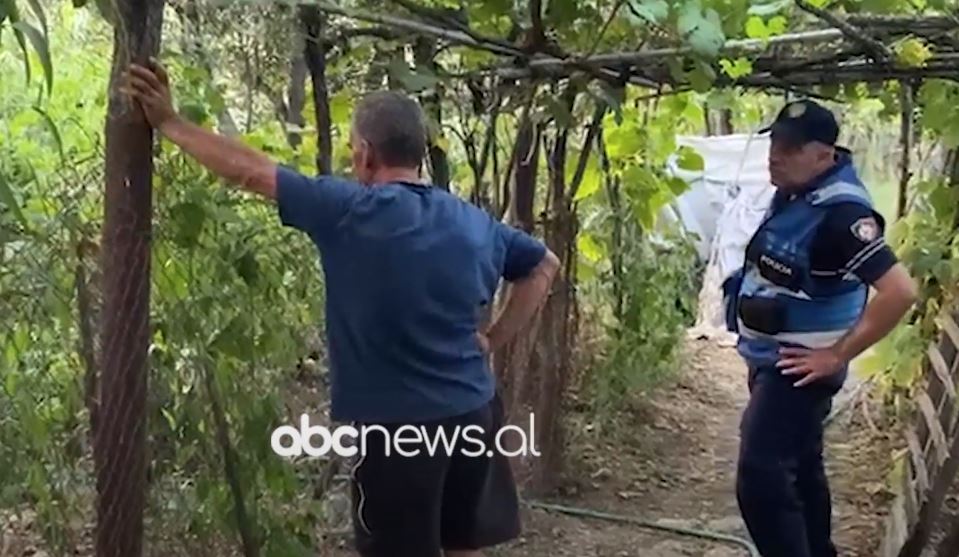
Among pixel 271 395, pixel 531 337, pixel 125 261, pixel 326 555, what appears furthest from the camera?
pixel 531 337

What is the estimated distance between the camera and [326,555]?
147 inches

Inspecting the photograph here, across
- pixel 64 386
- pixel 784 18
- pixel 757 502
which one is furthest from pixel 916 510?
pixel 64 386

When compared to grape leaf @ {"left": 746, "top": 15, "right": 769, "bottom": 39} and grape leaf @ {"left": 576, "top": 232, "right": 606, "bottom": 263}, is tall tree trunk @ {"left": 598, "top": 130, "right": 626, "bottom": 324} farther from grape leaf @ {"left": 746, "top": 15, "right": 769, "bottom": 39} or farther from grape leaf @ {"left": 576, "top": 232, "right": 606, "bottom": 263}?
grape leaf @ {"left": 746, "top": 15, "right": 769, "bottom": 39}

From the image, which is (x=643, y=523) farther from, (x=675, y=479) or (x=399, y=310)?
(x=399, y=310)

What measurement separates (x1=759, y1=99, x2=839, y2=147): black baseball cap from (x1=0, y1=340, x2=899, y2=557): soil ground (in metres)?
1.57

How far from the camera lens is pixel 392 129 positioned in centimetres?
270

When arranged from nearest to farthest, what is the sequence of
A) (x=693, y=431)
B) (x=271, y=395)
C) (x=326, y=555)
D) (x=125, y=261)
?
1. (x=125, y=261)
2. (x=271, y=395)
3. (x=326, y=555)
4. (x=693, y=431)

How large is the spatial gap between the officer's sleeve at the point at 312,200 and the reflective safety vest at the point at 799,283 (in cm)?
125

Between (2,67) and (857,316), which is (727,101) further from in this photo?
(2,67)

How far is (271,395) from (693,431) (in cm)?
357

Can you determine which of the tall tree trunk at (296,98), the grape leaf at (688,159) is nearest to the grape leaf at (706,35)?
the tall tree trunk at (296,98)

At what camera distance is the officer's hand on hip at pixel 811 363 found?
3381mm

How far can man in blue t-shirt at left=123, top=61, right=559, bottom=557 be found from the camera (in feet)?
8.61

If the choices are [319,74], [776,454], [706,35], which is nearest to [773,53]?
[706,35]
